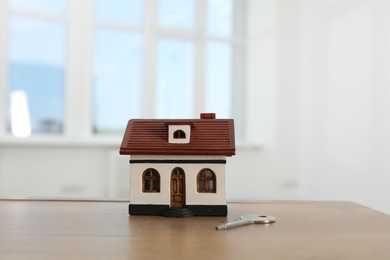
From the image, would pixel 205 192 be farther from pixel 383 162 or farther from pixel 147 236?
pixel 383 162

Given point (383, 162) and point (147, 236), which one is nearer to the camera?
point (147, 236)

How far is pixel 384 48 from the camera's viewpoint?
287 cm

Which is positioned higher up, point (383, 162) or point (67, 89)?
point (67, 89)

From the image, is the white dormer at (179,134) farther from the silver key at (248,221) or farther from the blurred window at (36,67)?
the blurred window at (36,67)

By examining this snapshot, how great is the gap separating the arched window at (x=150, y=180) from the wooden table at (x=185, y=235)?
0.09 m

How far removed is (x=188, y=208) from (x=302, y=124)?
3109mm

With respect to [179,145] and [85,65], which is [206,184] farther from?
[85,65]

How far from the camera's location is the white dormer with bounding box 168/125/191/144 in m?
1.18

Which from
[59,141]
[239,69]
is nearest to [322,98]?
[239,69]

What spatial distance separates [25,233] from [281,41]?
3596 millimetres

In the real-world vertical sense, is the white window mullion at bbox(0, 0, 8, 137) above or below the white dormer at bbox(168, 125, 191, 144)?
above

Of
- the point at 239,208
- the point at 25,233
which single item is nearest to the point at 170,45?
the point at 239,208

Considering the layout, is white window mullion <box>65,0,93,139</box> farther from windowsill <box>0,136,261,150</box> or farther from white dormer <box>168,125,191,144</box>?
white dormer <box>168,125,191,144</box>

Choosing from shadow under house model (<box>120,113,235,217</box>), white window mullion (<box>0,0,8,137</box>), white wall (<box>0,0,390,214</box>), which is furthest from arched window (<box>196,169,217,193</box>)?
white window mullion (<box>0,0,8,137</box>)
